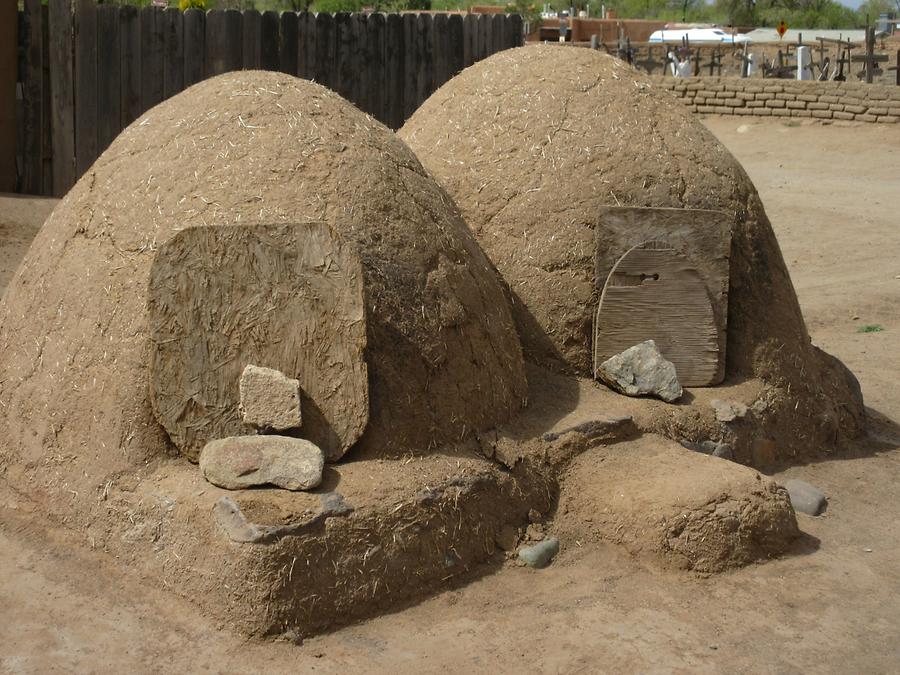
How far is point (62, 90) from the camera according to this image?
9789 millimetres

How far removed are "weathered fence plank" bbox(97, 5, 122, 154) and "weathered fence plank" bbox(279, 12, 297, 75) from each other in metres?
1.46

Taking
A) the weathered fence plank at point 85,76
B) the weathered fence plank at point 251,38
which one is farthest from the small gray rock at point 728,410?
the weathered fence plank at point 85,76

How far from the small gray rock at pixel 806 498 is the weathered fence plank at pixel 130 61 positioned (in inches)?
264

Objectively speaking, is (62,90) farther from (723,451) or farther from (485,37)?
(723,451)

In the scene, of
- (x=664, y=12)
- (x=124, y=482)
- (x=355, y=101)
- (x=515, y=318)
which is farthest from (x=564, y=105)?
(x=664, y=12)

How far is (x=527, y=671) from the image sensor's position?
4051mm

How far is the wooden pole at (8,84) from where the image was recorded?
31.9 feet

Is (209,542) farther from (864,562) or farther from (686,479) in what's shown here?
(864,562)


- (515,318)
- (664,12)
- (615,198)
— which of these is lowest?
(515,318)

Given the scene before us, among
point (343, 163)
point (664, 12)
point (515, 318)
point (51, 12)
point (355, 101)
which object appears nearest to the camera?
point (343, 163)

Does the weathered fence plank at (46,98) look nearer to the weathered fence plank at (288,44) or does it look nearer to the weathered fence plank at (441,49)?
the weathered fence plank at (288,44)

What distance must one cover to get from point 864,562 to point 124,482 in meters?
3.30

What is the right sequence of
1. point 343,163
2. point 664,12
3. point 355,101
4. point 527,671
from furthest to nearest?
1. point 664,12
2. point 355,101
3. point 343,163
4. point 527,671

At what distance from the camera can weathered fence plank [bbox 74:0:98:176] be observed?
973 cm
